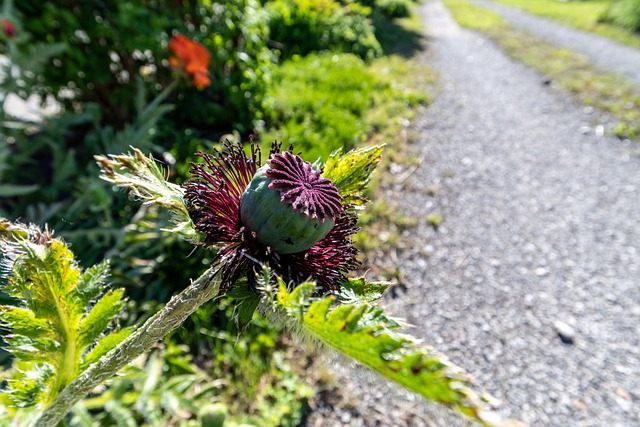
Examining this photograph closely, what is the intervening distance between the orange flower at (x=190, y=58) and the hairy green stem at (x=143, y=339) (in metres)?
2.62

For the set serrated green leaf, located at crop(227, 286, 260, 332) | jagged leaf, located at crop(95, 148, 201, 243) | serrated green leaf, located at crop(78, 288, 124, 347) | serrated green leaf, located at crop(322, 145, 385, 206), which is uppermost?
jagged leaf, located at crop(95, 148, 201, 243)

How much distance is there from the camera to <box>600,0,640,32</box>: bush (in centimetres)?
1069

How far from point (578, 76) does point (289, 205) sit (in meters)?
Answer: 8.36

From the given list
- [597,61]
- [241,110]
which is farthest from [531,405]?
[597,61]

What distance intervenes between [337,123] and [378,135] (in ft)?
2.28

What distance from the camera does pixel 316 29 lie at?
7.16 metres

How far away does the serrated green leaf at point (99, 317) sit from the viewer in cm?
95

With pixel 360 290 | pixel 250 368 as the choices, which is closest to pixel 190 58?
pixel 250 368

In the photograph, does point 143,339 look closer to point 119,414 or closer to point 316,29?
point 119,414

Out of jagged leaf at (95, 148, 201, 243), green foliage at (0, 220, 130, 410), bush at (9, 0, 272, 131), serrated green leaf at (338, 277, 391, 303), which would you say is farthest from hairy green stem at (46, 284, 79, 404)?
bush at (9, 0, 272, 131)

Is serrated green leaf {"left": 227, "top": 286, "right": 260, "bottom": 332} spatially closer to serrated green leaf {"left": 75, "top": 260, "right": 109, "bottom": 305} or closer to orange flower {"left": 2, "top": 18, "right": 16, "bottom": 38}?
serrated green leaf {"left": 75, "top": 260, "right": 109, "bottom": 305}

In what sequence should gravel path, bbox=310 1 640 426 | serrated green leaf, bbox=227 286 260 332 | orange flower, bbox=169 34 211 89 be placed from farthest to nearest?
1. orange flower, bbox=169 34 211 89
2. gravel path, bbox=310 1 640 426
3. serrated green leaf, bbox=227 286 260 332

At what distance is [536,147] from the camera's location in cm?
546

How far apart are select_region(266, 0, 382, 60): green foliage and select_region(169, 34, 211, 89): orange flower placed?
315cm
